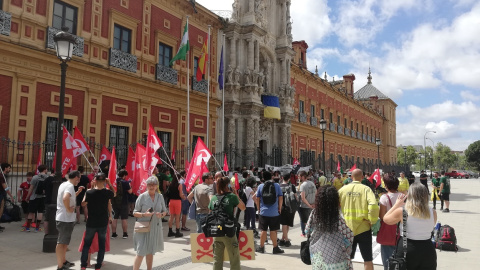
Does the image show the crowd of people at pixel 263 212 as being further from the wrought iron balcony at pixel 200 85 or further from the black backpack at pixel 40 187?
the wrought iron balcony at pixel 200 85

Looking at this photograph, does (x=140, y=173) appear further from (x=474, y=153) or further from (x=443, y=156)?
(x=443, y=156)

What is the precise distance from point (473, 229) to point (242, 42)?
15556 millimetres

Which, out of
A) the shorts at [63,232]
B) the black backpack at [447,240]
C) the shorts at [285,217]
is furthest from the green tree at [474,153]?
the shorts at [63,232]

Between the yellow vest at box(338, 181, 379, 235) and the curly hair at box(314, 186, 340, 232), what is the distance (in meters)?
1.46

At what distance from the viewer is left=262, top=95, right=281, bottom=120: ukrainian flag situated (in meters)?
23.6

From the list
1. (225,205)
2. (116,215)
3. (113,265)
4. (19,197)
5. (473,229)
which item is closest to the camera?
(225,205)

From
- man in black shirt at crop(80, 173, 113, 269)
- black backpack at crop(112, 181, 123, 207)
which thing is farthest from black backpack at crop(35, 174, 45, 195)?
man in black shirt at crop(80, 173, 113, 269)

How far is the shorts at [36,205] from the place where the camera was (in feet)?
31.7

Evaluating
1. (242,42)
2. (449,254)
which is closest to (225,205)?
(449,254)

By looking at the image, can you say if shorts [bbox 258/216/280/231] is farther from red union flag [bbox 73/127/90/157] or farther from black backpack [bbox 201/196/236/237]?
red union flag [bbox 73/127/90/157]

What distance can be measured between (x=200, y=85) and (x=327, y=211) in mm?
16429

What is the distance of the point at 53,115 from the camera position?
1334 cm

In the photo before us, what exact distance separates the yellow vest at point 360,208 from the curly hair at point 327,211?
4.78ft

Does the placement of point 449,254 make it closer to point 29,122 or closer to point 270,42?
point 29,122
